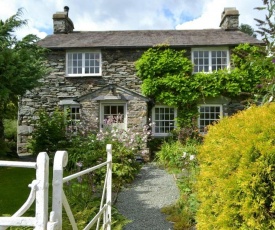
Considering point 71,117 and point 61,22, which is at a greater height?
point 61,22

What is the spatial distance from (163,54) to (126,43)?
6.67 ft

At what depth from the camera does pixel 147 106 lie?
1318 centimetres

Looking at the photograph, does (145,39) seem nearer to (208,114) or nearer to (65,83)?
(65,83)

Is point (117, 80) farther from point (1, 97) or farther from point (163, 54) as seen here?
point (1, 97)

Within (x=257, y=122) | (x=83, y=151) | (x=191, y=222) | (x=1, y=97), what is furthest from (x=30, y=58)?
(x=257, y=122)

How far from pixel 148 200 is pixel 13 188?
329 cm

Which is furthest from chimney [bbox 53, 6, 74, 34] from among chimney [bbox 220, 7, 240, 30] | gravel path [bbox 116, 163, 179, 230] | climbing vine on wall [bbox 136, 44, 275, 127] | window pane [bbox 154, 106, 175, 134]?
gravel path [bbox 116, 163, 179, 230]

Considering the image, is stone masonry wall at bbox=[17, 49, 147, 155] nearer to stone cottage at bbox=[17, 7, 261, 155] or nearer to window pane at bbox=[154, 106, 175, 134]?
stone cottage at bbox=[17, 7, 261, 155]

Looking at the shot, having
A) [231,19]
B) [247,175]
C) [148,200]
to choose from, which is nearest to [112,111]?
[148,200]

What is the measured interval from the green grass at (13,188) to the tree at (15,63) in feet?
5.63

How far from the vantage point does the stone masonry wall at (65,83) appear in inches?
555

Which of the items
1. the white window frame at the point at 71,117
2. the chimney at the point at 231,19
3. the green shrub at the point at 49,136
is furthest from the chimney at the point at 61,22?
the chimney at the point at 231,19

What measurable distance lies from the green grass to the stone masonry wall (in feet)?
17.1

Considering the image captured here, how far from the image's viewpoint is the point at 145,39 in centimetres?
1499
